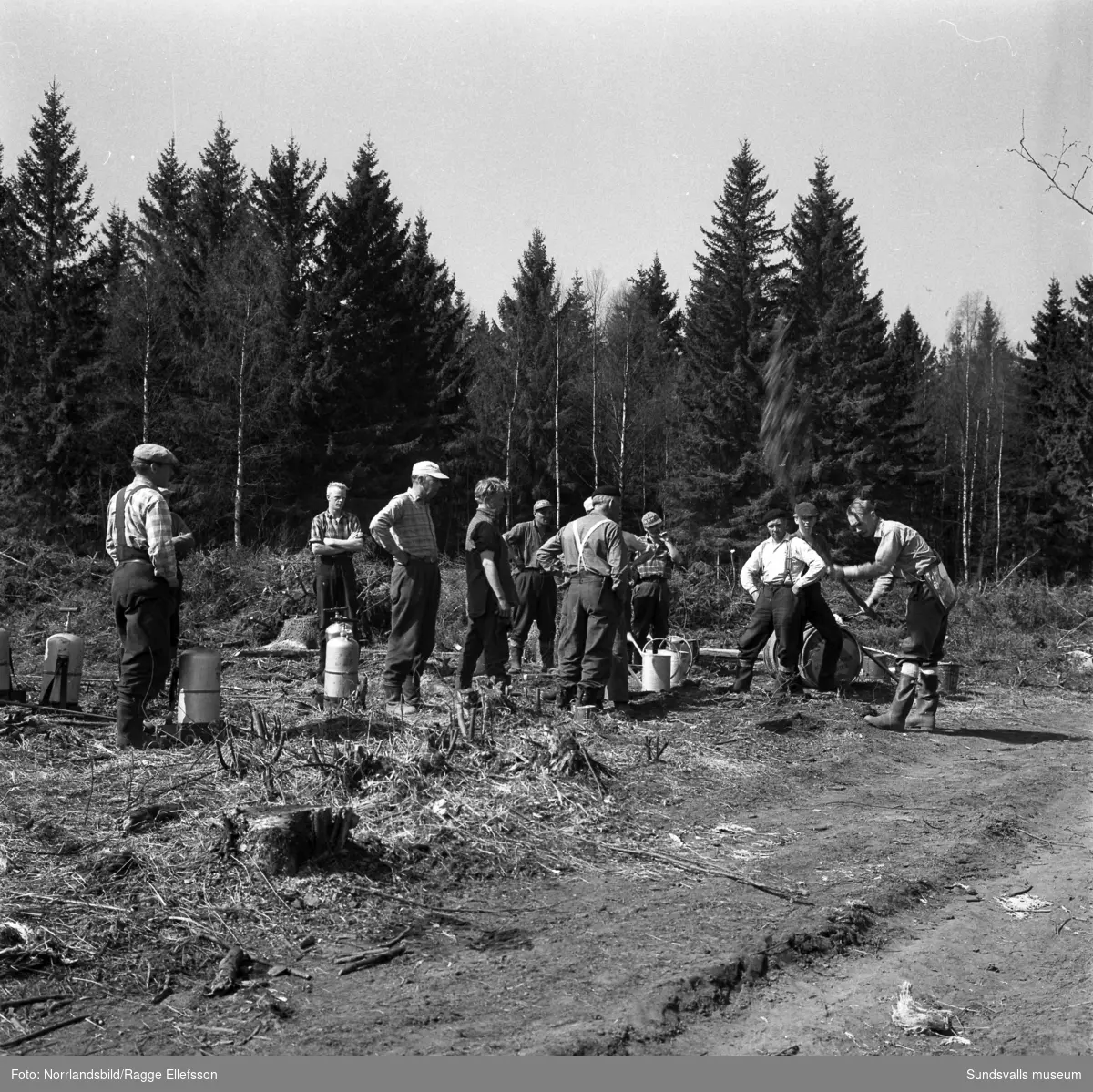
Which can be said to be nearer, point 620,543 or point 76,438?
point 620,543

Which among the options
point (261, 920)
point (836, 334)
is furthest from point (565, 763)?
point (836, 334)

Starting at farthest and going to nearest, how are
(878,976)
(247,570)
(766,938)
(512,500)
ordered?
(512,500), (247,570), (766,938), (878,976)

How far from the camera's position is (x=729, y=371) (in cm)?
3359

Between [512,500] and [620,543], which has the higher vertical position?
[512,500]

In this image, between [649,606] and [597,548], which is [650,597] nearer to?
[649,606]

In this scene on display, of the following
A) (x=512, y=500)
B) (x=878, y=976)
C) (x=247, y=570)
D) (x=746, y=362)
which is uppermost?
(x=746, y=362)

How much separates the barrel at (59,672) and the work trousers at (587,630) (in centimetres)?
364

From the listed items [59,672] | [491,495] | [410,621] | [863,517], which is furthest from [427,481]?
[863,517]

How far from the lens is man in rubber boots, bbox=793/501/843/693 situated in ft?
33.3

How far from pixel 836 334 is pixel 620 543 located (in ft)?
86.2

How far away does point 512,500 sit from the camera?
42.6m

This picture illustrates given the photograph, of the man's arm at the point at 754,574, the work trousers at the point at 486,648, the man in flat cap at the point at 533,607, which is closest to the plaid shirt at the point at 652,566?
the man in flat cap at the point at 533,607

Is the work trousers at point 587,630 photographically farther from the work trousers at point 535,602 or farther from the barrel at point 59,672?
the barrel at point 59,672

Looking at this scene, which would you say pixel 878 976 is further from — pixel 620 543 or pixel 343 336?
pixel 343 336
